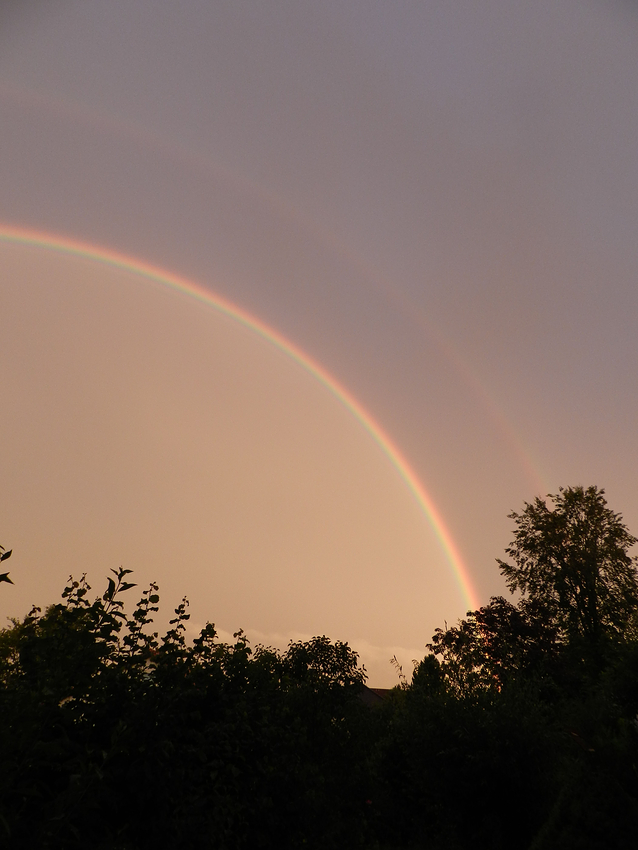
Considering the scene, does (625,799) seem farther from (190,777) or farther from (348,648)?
(190,777)

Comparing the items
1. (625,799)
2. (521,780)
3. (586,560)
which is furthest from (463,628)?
(625,799)

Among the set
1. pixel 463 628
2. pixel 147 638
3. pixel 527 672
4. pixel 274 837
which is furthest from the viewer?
pixel 463 628

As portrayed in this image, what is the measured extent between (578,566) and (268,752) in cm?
4011

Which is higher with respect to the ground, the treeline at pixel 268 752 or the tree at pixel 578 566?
the tree at pixel 578 566

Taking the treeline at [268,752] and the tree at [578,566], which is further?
the tree at [578,566]

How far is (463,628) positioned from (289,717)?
37823mm

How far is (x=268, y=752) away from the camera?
7469mm

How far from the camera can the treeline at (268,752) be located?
4.72m

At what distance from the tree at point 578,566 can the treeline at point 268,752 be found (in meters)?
16.6

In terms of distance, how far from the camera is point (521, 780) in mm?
18234

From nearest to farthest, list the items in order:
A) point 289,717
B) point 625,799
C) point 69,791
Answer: point 69,791 → point 289,717 → point 625,799

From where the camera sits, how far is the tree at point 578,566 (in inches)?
1623

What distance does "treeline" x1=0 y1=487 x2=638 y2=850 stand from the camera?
186 inches

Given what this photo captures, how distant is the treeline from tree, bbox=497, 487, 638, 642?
16.6 metres
